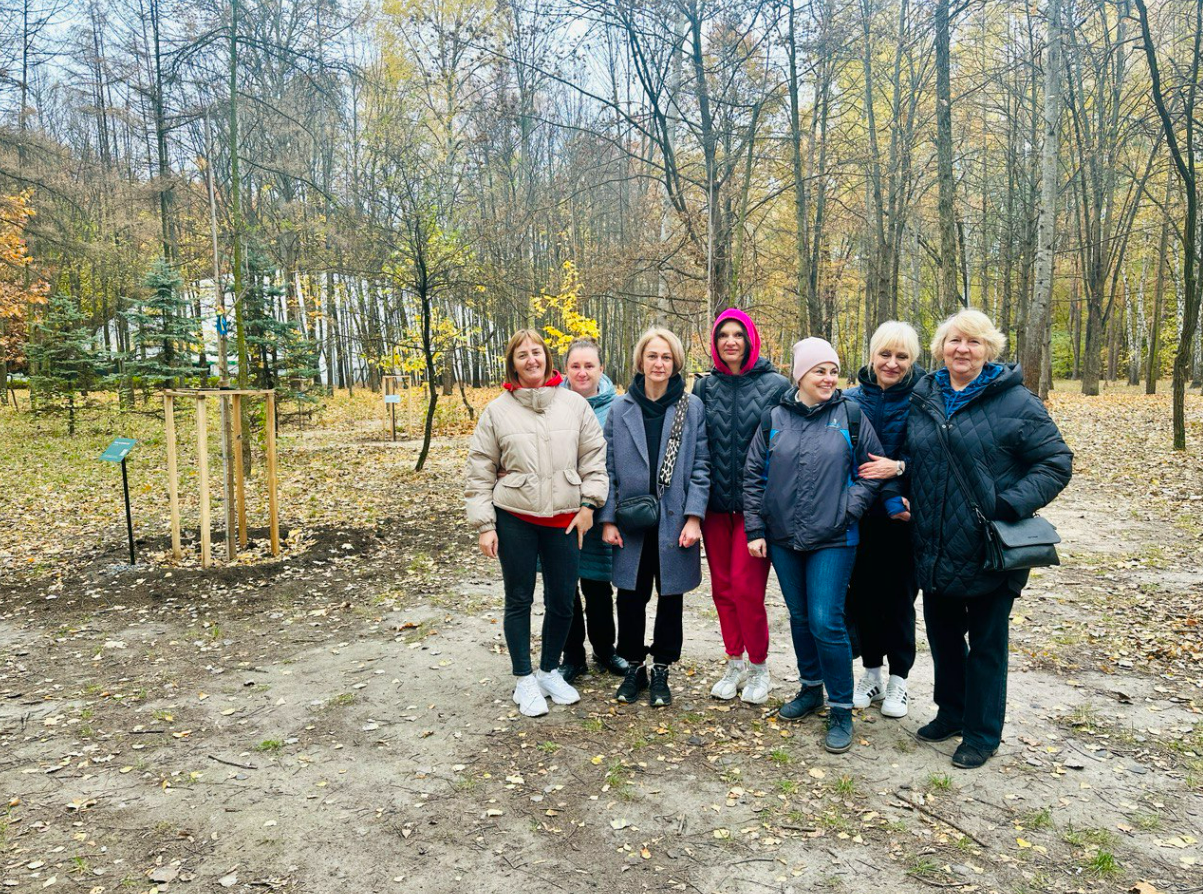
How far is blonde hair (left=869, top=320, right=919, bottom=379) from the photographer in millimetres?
3551

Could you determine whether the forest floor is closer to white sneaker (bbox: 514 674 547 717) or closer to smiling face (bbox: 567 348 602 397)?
white sneaker (bbox: 514 674 547 717)

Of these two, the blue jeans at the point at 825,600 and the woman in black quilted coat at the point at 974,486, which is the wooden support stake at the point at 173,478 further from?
the woman in black quilted coat at the point at 974,486

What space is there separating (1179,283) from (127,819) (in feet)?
104

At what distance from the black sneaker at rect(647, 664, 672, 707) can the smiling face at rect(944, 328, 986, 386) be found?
6.86ft

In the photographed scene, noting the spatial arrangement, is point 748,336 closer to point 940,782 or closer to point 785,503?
point 785,503

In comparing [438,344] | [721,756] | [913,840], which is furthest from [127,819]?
[438,344]

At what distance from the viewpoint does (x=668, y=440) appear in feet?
12.6

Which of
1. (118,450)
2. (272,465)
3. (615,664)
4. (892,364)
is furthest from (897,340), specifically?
(118,450)

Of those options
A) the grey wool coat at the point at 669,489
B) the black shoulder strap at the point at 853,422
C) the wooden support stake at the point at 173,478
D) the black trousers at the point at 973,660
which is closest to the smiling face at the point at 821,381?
the black shoulder strap at the point at 853,422

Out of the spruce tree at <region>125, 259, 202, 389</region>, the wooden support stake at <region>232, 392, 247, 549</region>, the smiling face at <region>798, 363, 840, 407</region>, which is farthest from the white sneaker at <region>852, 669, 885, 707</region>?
the spruce tree at <region>125, 259, 202, 389</region>

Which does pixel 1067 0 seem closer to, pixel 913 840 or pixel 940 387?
pixel 940 387

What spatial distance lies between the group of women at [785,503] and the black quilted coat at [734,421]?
0.01 meters

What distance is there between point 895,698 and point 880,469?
1.26m

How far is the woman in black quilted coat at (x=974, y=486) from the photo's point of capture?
3.04 m
